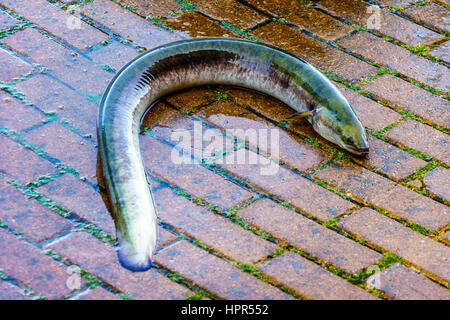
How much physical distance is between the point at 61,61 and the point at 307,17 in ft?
4.56

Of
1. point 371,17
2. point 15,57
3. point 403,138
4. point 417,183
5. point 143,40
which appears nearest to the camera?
point 417,183

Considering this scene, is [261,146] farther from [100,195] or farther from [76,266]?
[76,266]

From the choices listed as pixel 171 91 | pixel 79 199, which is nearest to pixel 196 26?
pixel 171 91

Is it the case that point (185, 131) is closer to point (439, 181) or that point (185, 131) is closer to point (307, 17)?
point (439, 181)

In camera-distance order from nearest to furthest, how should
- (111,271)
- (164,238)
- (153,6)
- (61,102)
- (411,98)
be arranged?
(111,271), (164,238), (61,102), (411,98), (153,6)

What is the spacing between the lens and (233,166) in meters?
2.73

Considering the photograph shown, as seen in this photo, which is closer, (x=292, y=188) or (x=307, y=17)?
(x=292, y=188)

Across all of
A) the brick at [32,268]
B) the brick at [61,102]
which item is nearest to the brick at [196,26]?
the brick at [61,102]

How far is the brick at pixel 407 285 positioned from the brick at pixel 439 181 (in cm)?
49

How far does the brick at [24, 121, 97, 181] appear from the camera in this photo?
2662mm

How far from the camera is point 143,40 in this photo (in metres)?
3.43

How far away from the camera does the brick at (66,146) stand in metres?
2.66
